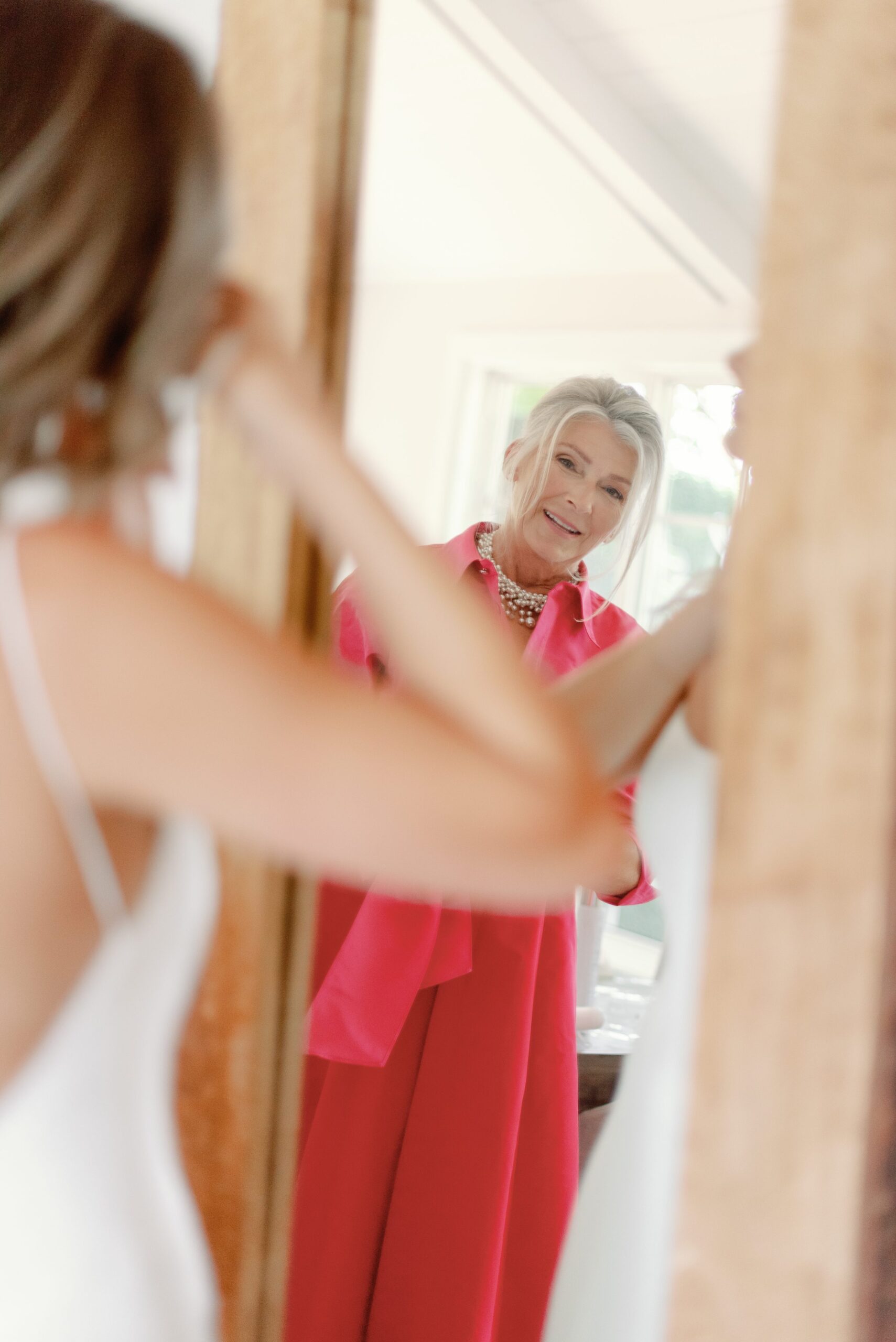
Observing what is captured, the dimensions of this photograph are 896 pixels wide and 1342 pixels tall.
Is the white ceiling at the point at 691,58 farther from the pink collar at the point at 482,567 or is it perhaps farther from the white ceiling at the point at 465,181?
the pink collar at the point at 482,567

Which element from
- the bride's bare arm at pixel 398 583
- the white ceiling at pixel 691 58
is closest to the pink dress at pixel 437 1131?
the bride's bare arm at pixel 398 583

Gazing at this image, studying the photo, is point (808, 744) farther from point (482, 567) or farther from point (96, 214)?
point (482, 567)

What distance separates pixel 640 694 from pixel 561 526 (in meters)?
0.85

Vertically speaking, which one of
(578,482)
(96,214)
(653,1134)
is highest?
(578,482)

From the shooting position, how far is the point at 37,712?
49cm

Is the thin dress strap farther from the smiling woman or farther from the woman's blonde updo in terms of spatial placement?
the smiling woman

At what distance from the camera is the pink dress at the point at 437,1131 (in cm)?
128

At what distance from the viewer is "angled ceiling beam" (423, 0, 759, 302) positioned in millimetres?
2256

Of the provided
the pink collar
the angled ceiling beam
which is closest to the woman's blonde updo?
the pink collar

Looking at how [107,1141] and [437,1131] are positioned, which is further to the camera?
[437,1131]

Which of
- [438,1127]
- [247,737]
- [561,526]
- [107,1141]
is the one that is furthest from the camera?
[561,526]

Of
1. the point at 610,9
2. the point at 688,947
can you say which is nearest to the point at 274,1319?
the point at 688,947

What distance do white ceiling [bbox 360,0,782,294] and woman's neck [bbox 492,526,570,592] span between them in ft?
2.65

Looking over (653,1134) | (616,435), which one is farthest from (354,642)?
(653,1134)
